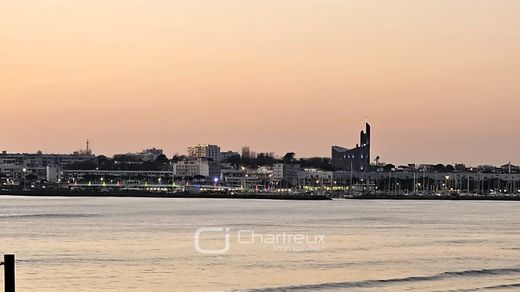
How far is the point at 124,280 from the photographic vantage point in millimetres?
32344

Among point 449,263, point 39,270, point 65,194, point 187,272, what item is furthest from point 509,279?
point 65,194

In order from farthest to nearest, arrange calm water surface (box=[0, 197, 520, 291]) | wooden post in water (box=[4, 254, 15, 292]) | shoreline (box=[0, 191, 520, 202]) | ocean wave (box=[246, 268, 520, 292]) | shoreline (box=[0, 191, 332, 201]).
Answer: shoreline (box=[0, 191, 520, 202])
shoreline (box=[0, 191, 332, 201])
calm water surface (box=[0, 197, 520, 291])
ocean wave (box=[246, 268, 520, 292])
wooden post in water (box=[4, 254, 15, 292])


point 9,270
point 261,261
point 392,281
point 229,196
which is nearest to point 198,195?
point 229,196

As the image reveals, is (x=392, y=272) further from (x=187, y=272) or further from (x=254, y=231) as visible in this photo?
(x=254, y=231)

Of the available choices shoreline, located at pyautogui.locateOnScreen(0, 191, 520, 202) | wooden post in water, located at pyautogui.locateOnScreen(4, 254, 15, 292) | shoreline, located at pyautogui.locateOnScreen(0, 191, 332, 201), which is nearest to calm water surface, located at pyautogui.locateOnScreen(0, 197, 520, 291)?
wooden post in water, located at pyautogui.locateOnScreen(4, 254, 15, 292)

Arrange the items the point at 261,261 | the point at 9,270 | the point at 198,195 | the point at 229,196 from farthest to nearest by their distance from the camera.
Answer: the point at 198,195, the point at 229,196, the point at 261,261, the point at 9,270

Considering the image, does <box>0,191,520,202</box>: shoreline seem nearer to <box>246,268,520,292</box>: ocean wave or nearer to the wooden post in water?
<box>246,268,520,292</box>: ocean wave

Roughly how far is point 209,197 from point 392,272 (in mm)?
155904

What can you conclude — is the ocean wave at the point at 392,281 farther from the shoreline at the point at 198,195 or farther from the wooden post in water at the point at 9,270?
the shoreline at the point at 198,195

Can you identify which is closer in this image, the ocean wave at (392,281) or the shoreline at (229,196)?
the ocean wave at (392,281)

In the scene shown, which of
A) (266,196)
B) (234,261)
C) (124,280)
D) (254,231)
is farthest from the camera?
(266,196)

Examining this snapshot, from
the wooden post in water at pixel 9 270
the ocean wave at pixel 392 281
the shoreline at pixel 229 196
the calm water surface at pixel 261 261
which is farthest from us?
the shoreline at pixel 229 196

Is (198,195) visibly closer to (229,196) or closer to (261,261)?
(229,196)

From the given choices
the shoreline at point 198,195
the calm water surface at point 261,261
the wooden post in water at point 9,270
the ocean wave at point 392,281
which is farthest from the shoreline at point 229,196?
the wooden post in water at point 9,270
